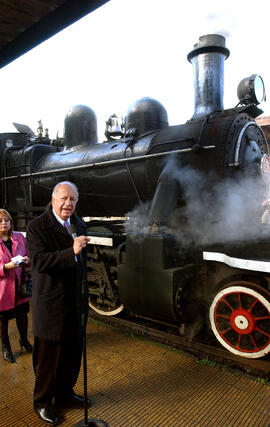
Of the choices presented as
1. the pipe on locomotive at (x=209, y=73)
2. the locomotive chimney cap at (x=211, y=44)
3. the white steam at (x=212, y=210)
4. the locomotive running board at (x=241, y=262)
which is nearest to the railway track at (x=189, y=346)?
the locomotive running board at (x=241, y=262)

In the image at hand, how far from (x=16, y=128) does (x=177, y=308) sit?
695cm

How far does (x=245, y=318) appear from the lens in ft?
9.48

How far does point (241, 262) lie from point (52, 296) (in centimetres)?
156

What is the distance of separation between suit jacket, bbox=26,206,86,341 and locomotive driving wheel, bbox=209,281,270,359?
4.97 ft

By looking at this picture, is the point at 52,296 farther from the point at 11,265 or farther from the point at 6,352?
the point at 6,352

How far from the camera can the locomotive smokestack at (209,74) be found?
399cm

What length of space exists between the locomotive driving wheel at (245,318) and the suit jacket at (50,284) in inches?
59.7

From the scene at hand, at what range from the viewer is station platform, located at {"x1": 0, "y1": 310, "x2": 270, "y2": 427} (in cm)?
221

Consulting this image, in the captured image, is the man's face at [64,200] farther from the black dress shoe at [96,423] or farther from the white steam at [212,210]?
the black dress shoe at [96,423]

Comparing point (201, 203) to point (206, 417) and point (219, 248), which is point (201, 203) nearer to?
point (219, 248)

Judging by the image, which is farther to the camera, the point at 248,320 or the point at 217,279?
the point at 217,279

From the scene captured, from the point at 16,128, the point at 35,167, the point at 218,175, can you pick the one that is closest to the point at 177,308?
the point at 218,175

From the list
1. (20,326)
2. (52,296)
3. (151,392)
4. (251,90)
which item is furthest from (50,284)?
(251,90)

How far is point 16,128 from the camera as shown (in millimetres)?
8164
